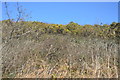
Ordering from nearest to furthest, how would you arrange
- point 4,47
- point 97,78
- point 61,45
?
point 97,78, point 4,47, point 61,45

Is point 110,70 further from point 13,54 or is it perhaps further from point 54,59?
point 13,54

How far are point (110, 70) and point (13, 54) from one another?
86.7 inches

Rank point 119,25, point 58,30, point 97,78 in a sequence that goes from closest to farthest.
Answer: point 97,78, point 119,25, point 58,30

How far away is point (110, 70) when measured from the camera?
10.7ft

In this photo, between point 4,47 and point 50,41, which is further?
point 50,41

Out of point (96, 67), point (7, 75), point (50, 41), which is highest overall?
point (50, 41)

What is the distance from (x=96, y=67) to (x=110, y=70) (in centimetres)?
30

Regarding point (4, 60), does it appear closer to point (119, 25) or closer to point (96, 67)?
point (96, 67)

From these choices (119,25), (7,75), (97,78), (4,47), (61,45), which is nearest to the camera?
(97,78)

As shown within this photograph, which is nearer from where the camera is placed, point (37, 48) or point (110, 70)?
point (110, 70)

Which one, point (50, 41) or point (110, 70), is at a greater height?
point (50, 41)

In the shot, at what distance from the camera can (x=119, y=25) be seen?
7727 millimetres

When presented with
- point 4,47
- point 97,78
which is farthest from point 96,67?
point 4,47

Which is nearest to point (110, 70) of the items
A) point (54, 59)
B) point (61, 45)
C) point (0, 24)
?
point (54, 59)
